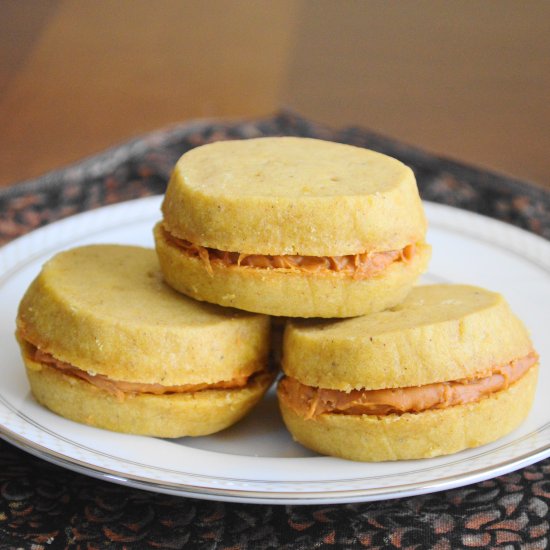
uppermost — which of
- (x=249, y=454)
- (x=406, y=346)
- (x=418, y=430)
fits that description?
(x=406, y=346)

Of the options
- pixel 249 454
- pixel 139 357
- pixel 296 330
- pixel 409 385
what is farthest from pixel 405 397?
pixel 139 357

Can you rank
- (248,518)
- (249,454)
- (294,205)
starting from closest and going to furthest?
(248,518) → (294,205) → (249,454)

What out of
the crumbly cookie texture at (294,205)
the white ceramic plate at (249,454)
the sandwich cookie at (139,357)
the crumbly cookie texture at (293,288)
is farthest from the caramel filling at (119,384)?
the crumbly cookie texture at (294,205)

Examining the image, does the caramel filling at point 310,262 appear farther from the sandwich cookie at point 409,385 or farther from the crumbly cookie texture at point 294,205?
the sandwich cookie at point 409,385

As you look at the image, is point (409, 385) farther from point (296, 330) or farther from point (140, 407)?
point (140, 407)

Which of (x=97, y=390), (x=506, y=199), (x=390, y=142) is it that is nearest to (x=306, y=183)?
(x=97, y=390)
